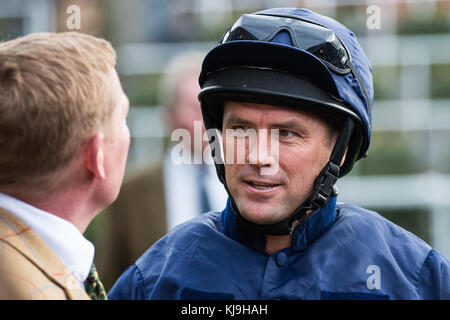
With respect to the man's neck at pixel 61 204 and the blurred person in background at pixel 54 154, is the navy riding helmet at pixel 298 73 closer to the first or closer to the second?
the blurred person in background at pixel 54 154

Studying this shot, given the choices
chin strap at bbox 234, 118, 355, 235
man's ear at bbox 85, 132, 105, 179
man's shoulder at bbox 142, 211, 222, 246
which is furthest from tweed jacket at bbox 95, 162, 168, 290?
man's ear at bbox 85, 132, 105, 179

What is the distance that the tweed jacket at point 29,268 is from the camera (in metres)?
1.99

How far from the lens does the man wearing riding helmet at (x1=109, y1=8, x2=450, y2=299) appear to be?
2406 millimetres

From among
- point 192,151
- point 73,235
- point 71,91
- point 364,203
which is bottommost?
point 364,203

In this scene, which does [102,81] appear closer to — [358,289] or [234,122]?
[234,122]

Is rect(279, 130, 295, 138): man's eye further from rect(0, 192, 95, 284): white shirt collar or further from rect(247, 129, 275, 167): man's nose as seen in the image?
rect(0, 192, 95, 284): white shirt collar

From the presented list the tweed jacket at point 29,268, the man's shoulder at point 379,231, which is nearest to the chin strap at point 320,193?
the man's shoulder at point 379,231

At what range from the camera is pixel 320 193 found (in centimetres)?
254

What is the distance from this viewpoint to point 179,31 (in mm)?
8266

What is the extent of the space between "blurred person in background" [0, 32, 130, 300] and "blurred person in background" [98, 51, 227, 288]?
2.27m

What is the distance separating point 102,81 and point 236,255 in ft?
2.42

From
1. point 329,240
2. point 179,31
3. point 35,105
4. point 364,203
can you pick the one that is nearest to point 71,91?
point 35,105

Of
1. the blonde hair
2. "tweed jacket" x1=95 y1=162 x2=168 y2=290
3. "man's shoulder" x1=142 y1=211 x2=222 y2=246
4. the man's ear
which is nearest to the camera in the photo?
the blonde hair

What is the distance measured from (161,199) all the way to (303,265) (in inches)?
93.5
